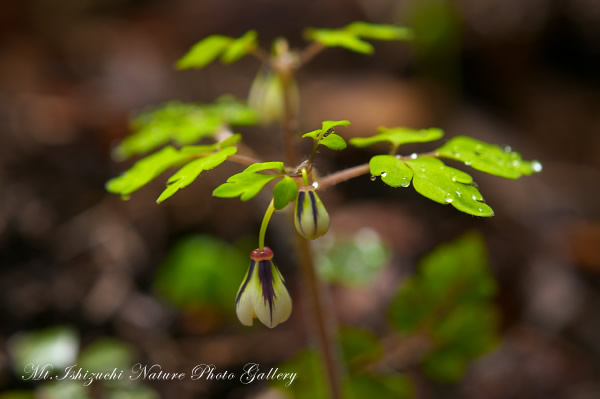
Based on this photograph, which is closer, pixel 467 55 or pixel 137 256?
pixel 137 256

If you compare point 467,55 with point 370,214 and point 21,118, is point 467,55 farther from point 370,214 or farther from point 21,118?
point 21,118

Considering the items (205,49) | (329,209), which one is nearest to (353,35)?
(205,49)

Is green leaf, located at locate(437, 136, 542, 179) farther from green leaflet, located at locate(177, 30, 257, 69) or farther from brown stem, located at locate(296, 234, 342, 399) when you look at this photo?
green leaflet, located at locate(177, 30, 257, 69)

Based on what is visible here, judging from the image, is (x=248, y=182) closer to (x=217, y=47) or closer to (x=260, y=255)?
(x=260, y=255)

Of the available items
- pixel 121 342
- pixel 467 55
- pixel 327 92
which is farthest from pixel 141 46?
pixel 121 342

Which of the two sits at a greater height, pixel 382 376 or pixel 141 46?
pixel 141 46

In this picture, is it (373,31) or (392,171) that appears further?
(373,31)

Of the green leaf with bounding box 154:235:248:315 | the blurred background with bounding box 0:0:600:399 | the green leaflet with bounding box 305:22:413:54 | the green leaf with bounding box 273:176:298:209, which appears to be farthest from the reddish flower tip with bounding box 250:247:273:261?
the green leaf with bounding box 154:235:248:315
